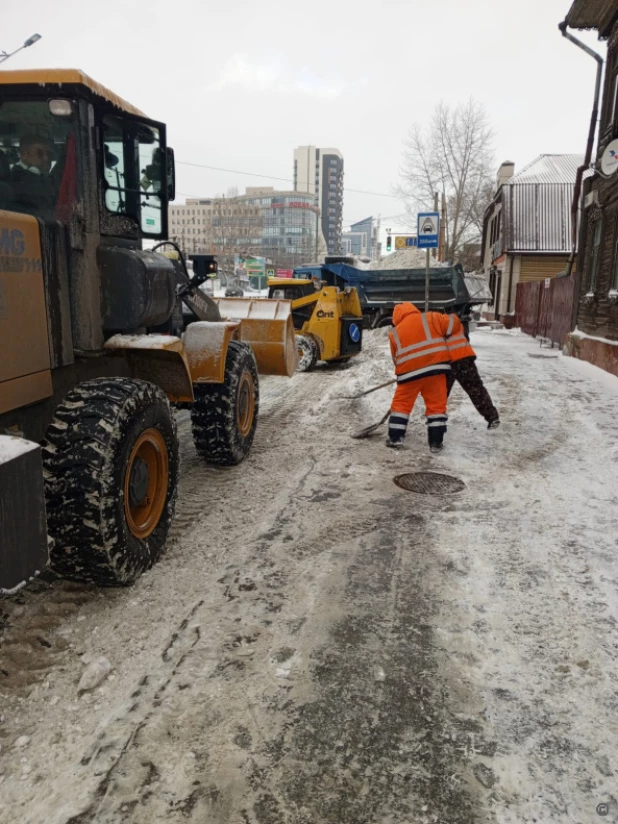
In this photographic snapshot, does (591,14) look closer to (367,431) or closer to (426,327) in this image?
(426,327)

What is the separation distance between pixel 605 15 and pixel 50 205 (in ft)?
48.7

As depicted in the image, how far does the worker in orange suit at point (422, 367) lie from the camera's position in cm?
590

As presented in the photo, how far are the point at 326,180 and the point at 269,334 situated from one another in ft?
486

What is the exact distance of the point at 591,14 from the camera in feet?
43.5

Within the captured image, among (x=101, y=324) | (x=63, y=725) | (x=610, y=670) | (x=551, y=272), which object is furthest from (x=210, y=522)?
(x=551, y=272)

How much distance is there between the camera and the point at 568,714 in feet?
7.54

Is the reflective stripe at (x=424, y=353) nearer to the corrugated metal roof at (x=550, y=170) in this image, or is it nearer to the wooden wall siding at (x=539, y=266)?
the wooden wall siding at (x=539, y=266)

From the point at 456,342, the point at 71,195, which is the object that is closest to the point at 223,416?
the point at 71,195

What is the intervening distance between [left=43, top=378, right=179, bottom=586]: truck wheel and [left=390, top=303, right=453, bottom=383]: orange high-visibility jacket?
3.24 metres

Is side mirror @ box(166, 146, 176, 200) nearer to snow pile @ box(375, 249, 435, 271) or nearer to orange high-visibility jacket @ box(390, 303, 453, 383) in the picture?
orange high-visibility jacket @ box(390, 303, 453, 383)

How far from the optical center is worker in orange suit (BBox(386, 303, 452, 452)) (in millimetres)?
5902

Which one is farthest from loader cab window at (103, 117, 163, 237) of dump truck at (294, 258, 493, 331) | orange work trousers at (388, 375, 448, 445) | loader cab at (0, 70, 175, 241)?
dump truck at (294, 258, 493, 331)

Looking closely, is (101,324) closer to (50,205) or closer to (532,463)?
(50,205)

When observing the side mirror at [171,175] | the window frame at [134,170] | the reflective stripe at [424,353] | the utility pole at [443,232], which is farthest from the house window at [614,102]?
the utility pole at [443,232]
